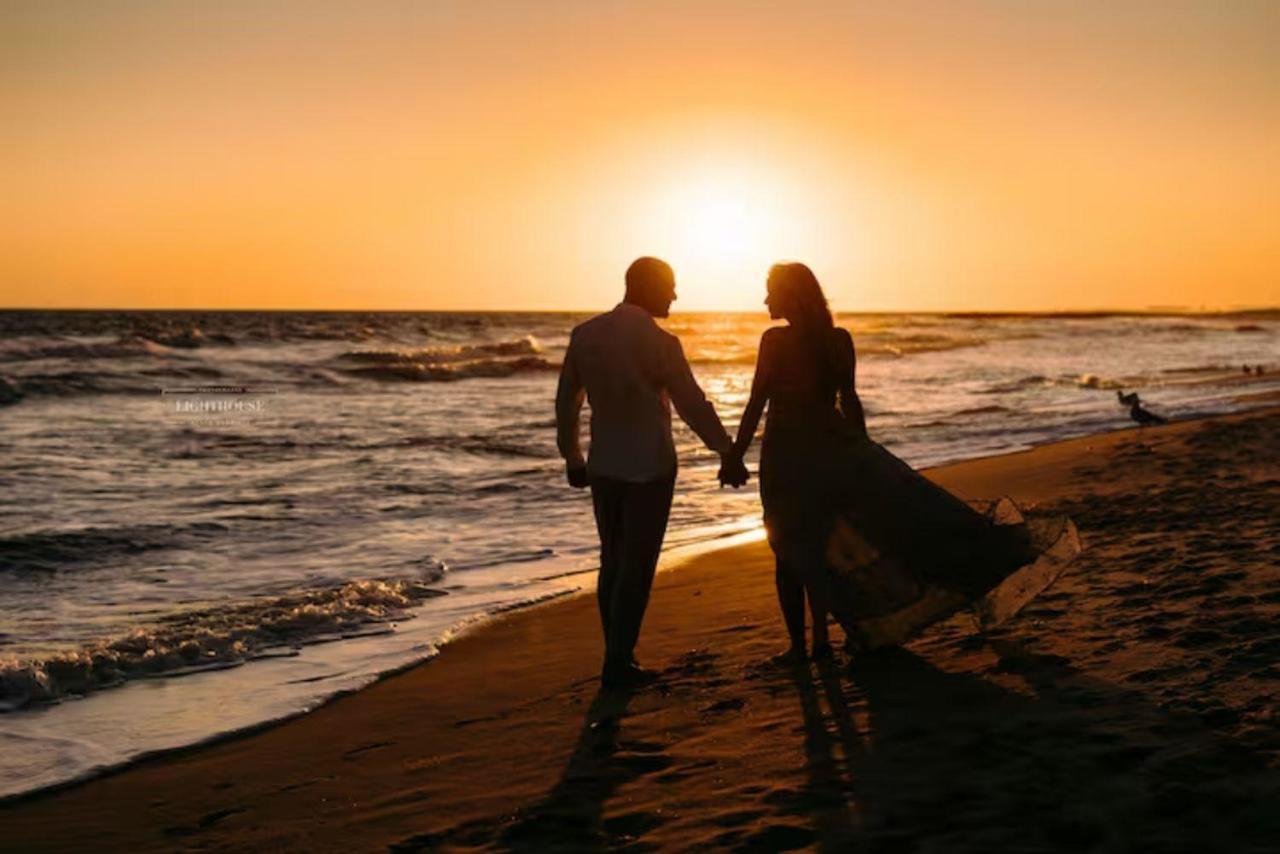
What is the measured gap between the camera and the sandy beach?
3609 millimetres

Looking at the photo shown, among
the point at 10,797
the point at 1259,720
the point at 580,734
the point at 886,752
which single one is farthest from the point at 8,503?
the point at 1259,720

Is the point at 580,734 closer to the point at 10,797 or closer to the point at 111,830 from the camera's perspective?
the point at 111,830

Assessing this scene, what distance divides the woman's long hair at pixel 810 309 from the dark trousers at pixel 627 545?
0.88 m

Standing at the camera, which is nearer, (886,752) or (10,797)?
(886,752)

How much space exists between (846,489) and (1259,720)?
1.99 meters

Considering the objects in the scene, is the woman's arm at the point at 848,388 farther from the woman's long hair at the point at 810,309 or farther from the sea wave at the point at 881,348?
the sea wave at the point at 881,348

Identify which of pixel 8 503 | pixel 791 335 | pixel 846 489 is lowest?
pixel 8 503

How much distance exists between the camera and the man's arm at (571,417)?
571 centimetres

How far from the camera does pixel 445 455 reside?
63.0 ft

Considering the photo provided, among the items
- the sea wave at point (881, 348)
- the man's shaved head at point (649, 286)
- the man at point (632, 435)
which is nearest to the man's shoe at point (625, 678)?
the man at point (632, 435)

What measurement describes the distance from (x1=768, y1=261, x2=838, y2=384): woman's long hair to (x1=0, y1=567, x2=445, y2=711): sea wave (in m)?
3.67

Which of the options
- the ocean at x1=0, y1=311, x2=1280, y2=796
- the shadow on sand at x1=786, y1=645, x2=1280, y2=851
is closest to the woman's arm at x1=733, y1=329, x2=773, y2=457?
the shadow on sand at x1=786, y1=645, x2=1280, y2=851

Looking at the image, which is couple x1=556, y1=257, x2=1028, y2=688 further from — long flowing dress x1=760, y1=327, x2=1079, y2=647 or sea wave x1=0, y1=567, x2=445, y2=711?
sea wave x1=0, y1=567, x2=445, y2=711

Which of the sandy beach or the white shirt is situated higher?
the white shirt
